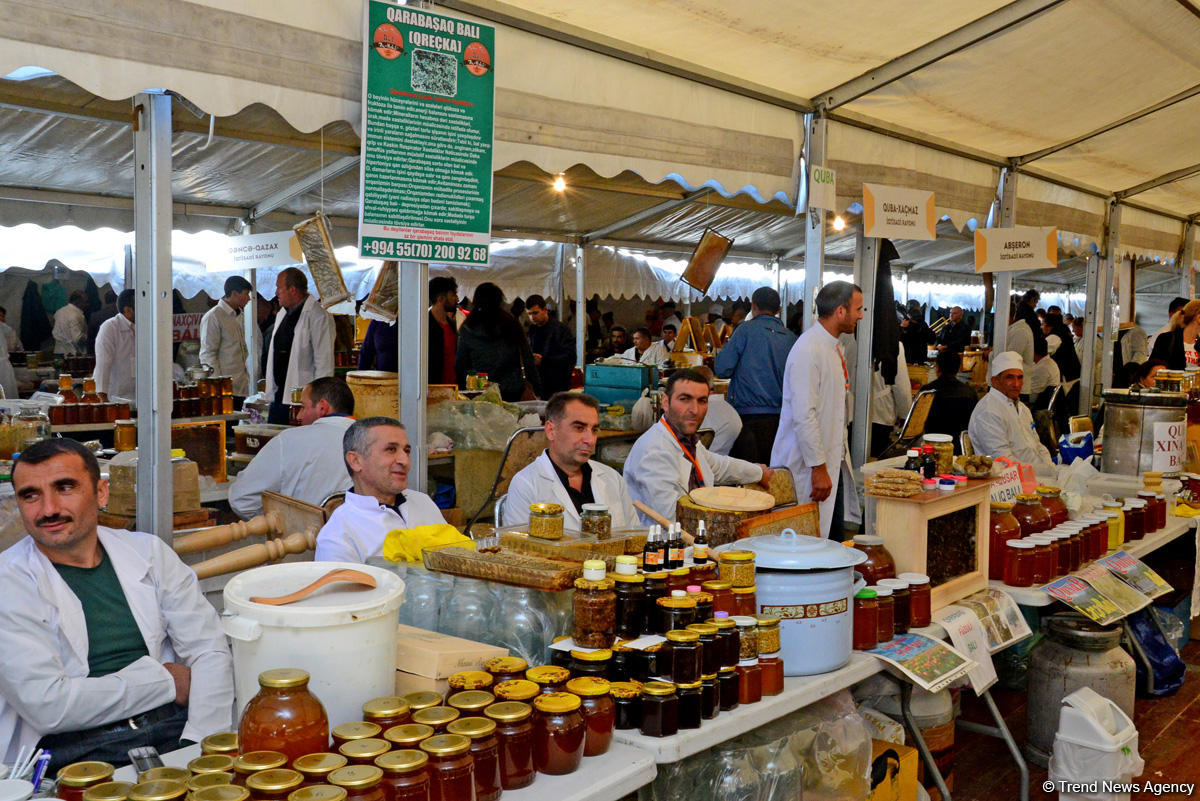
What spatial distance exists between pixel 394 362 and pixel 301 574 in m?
4.33

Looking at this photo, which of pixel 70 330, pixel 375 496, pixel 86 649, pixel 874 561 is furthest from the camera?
pixel 70 330

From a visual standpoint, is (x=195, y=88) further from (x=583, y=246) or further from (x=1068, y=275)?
(x=1068, y=275)

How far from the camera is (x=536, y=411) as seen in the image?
6191 mm

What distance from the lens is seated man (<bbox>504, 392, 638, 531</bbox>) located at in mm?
3729

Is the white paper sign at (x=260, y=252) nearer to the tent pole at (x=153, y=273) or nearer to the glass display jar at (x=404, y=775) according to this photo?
the tent pole at (x=153, y=273)

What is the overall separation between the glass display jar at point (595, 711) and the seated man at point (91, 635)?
42.4 inches

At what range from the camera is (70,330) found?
1117 centimetres

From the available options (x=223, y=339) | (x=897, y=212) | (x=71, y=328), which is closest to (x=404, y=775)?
(x=897, y=212)

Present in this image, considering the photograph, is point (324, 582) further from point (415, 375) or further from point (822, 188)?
point (822, 188)

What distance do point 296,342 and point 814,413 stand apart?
10.3 feet

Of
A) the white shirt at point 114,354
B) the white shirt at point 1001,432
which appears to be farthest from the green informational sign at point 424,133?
the white shirt at point 114,354

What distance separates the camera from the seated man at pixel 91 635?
7.39ft

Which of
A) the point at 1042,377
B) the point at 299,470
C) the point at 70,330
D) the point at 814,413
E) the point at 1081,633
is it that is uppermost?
the point at 70,330

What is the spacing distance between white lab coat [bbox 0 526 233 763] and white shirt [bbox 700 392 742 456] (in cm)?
383
